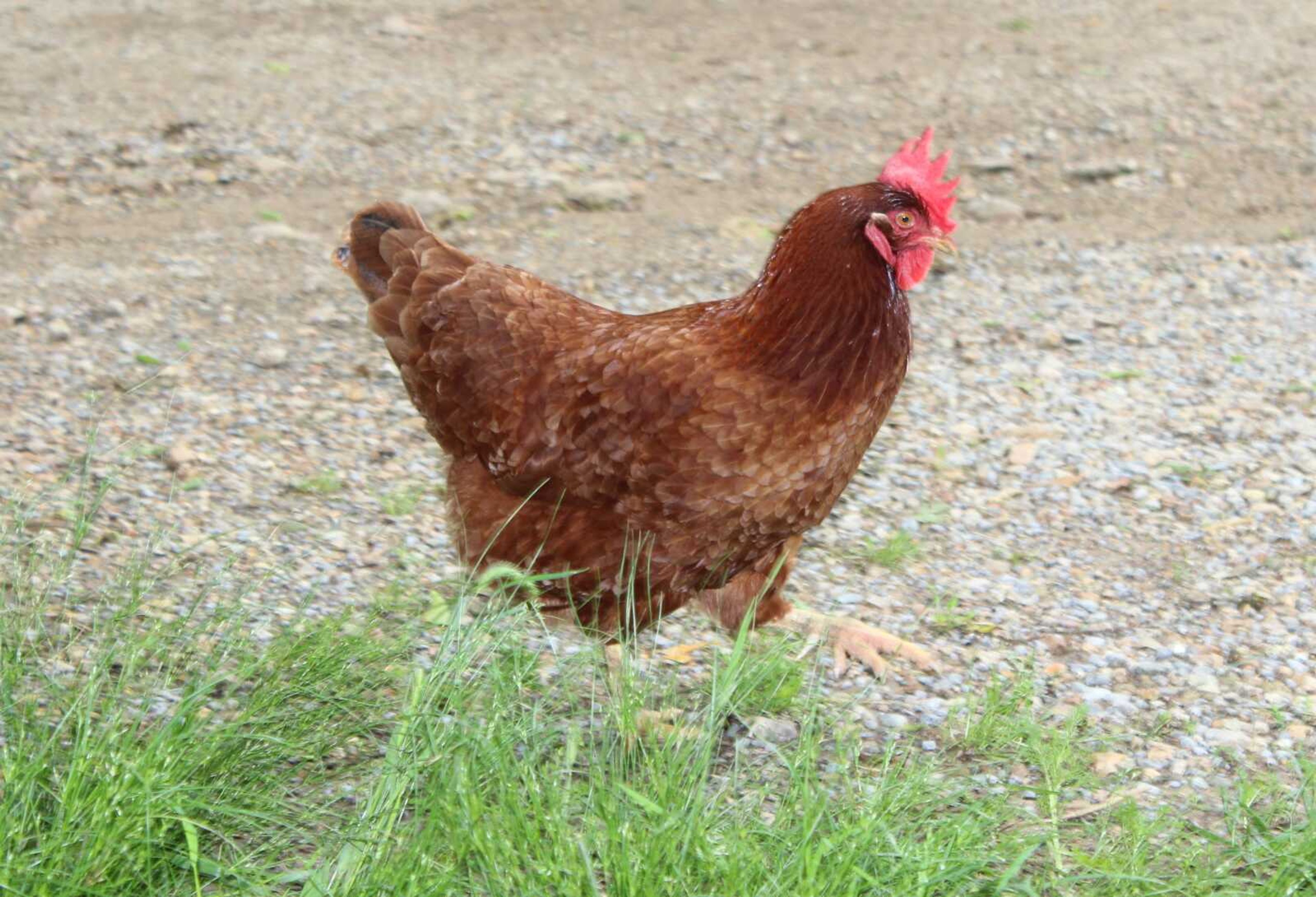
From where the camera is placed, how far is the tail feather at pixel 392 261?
13.0ft

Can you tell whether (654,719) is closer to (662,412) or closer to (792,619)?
(662,412)

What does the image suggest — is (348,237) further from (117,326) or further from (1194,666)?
(1194,666)

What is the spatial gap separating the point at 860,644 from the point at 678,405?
1.08 meters

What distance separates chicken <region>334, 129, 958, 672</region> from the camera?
3.34 meters

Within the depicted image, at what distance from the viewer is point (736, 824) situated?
2809 millimetres

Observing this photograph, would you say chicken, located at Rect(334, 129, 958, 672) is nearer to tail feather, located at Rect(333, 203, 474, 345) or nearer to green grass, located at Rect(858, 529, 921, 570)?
tail feather, located at Rect(333, 203, 474, 345)

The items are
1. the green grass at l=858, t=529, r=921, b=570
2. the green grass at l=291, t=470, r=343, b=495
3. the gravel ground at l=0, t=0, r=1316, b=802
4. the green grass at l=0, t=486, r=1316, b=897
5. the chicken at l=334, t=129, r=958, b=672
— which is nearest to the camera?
the green grass at l=0, t=486, r=1316, b=897

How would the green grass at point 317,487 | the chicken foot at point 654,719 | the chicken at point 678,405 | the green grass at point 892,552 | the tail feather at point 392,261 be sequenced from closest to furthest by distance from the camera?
Answer: the chicken foot at point 654,719 → the chicken at point 678,405 → the tail feather at point 392,261 → the green grass at point 892,552 → the green grass at point 317,487

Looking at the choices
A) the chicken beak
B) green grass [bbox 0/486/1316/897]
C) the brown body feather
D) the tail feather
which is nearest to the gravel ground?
green grass [bbox 0/486/1316/897]

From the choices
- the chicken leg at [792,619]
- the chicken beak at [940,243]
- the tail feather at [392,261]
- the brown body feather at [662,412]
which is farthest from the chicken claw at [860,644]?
the tail feather at [392,261]

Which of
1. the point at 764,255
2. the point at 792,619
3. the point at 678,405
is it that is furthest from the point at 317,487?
the point at 764,255

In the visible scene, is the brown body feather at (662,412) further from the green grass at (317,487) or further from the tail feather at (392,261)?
the green grass at (317,487)

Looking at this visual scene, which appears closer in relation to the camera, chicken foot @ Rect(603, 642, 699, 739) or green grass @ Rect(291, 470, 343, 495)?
chicken foot @ Rect(603, 642, 699, 739)

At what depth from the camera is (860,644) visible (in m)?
4.06
